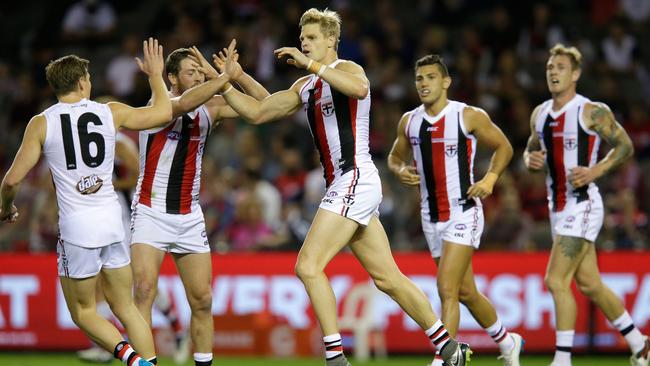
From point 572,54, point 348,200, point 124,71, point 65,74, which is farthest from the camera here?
point 124,71

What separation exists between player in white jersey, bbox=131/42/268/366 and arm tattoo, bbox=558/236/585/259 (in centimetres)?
325

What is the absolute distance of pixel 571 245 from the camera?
35.1 feet

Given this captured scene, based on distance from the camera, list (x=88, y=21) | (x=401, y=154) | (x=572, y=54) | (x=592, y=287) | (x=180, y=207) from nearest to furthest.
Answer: (x=180, y=207) → (x=401, y=154) → (x=592, y=287) → (x=572, y=54) → (x=88, y=21)

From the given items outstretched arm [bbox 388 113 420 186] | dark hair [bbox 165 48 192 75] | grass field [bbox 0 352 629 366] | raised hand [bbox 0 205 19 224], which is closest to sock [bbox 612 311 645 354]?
grass field [bbox 0 352 629 366]

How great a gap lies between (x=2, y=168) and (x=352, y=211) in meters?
10.9

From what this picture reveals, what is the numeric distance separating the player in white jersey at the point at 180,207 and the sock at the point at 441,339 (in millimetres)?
1898

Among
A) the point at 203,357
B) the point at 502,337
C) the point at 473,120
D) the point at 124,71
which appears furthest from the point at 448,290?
the point at 124,71

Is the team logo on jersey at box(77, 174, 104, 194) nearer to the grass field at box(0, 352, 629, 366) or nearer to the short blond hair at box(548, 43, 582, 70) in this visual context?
the grass field at box(0, 352, 629, 366)

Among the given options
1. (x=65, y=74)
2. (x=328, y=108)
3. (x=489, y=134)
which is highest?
(x=65, y=74)

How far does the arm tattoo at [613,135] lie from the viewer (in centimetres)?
1080

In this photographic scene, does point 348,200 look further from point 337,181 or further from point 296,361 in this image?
point 296,361

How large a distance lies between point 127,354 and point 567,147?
15.5ft

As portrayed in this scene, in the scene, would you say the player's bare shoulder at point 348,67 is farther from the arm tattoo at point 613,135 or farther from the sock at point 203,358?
the arm tattoo at point 613,135

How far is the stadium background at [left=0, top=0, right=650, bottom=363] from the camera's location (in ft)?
46.8
